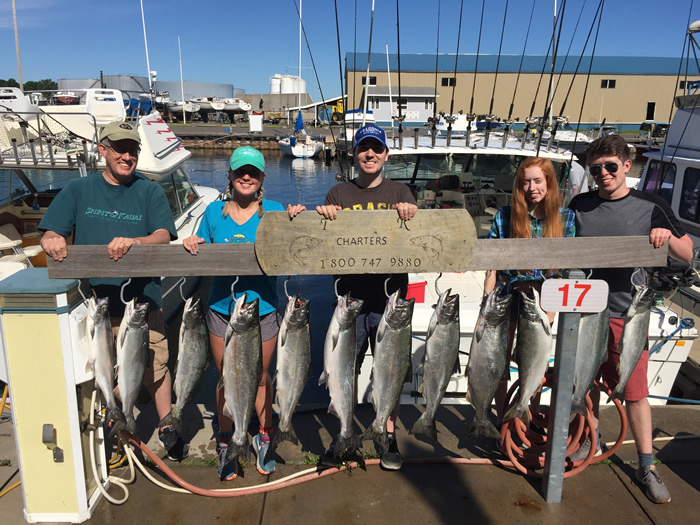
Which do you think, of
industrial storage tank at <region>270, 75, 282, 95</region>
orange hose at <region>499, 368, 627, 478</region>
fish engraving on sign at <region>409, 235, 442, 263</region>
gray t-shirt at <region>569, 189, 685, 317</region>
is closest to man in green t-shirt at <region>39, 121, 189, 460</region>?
fish engraving on sign at <region>409, 235, 442, 263</region>

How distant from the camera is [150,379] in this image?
3.26 meters

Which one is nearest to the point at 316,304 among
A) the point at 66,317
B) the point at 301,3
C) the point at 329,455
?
the point at 301,3

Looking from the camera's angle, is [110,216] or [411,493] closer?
[110,216]

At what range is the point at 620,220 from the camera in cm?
299

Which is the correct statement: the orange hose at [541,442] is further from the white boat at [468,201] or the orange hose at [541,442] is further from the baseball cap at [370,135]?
the baseball cap at [370,135]

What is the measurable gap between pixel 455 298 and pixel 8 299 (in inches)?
95.5

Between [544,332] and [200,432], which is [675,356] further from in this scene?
[200,432]

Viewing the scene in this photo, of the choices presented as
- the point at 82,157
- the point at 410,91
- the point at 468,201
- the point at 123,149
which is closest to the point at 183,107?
the point at 410,91

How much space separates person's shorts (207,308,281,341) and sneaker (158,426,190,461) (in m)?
0.73

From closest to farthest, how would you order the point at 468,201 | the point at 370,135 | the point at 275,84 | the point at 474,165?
the point at 370,135 → the point at 468,201 → the point at 474,165 → the point at 275,84

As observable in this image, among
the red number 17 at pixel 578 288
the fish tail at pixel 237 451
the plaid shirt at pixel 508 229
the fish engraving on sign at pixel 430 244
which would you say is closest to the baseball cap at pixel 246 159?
the fish engraving on sign at pixel 430 244

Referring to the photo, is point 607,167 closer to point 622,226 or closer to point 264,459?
point 622,226

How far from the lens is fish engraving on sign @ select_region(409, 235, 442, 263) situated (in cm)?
265

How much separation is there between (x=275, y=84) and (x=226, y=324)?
9567cm
